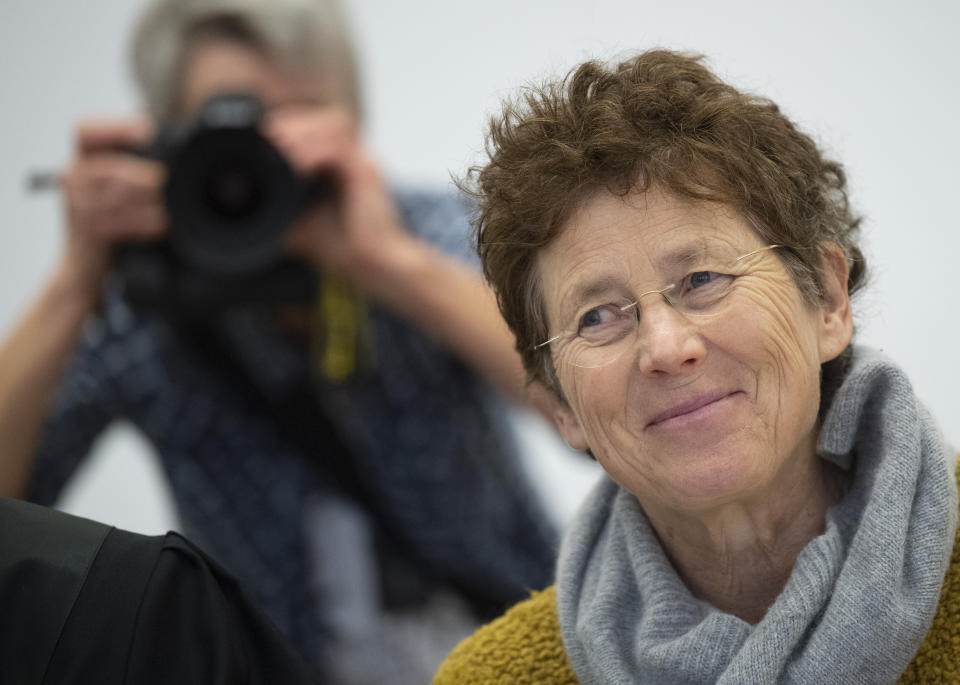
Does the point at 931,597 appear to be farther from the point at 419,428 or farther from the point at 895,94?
the point at 895,94

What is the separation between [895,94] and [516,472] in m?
1.22

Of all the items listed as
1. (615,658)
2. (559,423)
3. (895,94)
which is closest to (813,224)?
(559,423)

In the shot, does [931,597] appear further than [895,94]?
No

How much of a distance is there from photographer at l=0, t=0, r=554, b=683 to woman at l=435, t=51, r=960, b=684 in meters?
0.57

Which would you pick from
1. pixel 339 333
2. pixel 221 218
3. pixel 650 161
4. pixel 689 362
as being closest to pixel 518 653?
pixel 689 362

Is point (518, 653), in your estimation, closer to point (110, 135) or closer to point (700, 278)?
point (700, 278)

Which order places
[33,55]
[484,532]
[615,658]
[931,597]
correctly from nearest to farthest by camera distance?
[931,597] < [615,658] < [484,532] < [33,55]

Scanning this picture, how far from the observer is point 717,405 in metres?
1.10

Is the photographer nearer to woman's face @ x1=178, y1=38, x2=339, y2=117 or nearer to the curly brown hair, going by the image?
woman's face @ x1=178, y1=38, x2=339, y2=117

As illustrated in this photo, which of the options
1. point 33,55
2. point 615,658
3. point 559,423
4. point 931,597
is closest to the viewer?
point 931,597

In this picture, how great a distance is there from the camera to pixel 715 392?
1.10m

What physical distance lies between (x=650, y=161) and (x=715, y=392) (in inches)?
9.1

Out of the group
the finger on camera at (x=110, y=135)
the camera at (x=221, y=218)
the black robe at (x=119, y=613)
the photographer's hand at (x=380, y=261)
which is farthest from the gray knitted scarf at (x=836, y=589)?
the finger on camera at (x=110, y=135)

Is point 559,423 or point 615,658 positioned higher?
point 559,423
